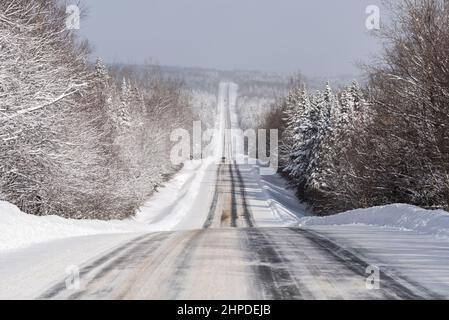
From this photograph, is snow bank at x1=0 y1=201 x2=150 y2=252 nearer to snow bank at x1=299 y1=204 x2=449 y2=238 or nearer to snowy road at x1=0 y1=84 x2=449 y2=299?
snowy road at x1=0 y1=84 x2=449 y2=299

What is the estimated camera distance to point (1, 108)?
1391cm

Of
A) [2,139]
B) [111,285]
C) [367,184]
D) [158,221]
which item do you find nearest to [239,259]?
[111,285]

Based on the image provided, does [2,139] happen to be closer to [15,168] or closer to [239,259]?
[15,168]

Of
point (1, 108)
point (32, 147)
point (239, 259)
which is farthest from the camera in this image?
point (32, 147)

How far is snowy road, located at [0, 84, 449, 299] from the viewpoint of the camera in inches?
221

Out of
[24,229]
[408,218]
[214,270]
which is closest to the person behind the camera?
[214,270]

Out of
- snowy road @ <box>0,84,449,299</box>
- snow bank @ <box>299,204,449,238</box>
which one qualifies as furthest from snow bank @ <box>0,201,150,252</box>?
snow bank @ <box>299,204,449,238</box>

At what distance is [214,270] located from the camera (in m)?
6.77

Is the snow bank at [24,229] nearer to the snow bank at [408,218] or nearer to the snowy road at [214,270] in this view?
the snowy road at [214,270]

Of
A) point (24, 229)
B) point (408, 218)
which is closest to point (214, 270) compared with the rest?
→ point (24, 229)

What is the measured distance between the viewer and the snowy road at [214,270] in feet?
18.4

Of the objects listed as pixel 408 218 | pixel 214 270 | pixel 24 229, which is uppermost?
pixel 214 270

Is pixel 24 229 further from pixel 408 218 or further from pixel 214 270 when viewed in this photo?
pixel 408 218

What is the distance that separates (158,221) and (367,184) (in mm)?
16296
